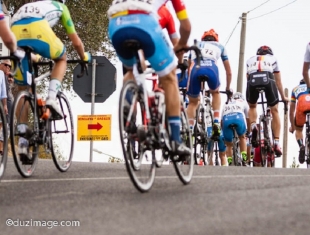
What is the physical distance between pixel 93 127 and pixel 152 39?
16.5 m

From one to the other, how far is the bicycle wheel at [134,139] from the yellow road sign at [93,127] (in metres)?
16.0

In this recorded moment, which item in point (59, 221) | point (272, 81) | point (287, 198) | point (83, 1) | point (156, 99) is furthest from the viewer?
point (83, 1)

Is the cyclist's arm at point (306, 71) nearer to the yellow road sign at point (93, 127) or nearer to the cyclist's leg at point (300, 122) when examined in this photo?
the cyclist's leg at point (300, 122)

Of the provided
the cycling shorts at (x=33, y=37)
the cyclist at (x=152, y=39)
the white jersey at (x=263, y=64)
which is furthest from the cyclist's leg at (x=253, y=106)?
the cyclist at (x=152, y=39)

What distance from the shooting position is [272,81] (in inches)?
621

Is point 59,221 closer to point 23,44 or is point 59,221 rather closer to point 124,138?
point 124,138

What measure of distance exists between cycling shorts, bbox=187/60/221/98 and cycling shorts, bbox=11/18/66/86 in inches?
217

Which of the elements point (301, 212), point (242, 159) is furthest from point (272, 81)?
point (301, 212)

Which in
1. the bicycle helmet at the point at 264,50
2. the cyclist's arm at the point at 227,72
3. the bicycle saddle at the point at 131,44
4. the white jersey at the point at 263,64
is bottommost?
the bicycle saddle at the point at 131,44

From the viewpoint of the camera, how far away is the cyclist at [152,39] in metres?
7.36

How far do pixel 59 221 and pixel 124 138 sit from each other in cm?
146

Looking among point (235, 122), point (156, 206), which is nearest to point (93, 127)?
point (235, 122)

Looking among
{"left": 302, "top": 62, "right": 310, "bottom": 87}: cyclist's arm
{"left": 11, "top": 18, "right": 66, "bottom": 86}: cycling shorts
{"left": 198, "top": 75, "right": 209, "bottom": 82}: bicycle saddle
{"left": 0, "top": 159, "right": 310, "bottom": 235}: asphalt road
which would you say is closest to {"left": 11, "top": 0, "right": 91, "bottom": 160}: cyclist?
{"left": 11, "top": 18, "right": 66, "bottom": 86}: cycling shorts

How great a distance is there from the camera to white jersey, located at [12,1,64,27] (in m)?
9.14
